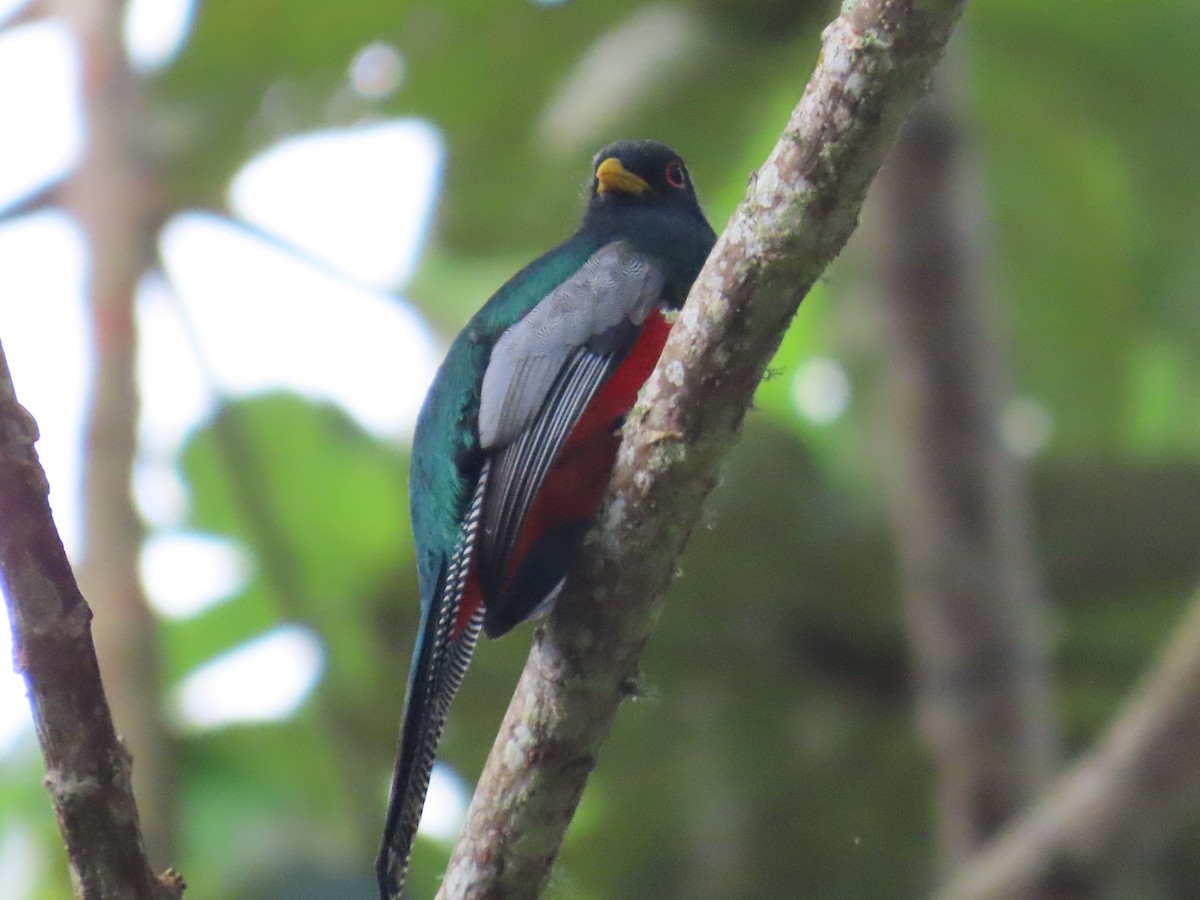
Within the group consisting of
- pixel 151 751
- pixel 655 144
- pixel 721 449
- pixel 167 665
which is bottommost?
pixel 721 449

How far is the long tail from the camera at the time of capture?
3195 millimetres

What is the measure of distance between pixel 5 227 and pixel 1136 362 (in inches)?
171

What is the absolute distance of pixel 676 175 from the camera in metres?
4.83

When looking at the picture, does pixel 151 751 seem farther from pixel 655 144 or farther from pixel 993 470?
pixel 993 470

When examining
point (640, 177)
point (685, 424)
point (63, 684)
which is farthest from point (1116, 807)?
point (63, 684)

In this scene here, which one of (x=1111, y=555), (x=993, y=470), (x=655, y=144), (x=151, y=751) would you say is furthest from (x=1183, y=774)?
(x=151, y=751)

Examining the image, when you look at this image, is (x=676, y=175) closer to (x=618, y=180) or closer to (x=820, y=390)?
(x=618, y=180)

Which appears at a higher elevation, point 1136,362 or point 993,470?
point 1136,362

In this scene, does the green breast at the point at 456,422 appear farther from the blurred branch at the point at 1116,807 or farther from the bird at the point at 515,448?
the blurred branch at the point at 1116,807

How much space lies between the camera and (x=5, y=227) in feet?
→ 18.0

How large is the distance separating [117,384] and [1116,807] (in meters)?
3.01

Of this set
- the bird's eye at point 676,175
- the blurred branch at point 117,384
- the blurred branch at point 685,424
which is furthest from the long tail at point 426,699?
the bird's eye at point 676,175

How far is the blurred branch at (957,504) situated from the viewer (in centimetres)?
538

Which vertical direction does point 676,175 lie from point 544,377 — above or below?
above
